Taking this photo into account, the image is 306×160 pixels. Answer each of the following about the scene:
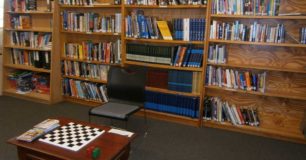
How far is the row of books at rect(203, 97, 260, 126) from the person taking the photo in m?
3.31

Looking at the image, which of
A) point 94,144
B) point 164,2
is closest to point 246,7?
point 164,2

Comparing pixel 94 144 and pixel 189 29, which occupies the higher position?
pixel 189 29

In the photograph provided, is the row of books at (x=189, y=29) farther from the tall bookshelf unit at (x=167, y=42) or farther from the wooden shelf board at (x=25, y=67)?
the wooden shelf board at (x=25, y=67)

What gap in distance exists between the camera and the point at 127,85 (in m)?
3.14

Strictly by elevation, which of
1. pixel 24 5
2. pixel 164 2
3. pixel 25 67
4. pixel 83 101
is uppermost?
pixel 24 5

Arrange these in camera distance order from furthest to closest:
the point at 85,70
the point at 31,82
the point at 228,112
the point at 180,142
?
the point at 31,82
the point at 85,70
the point at 228,112
the point at 180,142

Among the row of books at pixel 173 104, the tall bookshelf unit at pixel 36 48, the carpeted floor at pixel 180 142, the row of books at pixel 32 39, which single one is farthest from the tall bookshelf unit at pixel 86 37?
the row of books at pixel 173 104

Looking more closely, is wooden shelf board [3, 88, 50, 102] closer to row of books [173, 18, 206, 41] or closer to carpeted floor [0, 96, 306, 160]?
carpeted floor [0, 96, 306, 160]

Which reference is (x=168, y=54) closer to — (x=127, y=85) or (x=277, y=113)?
(x=127, y=85)

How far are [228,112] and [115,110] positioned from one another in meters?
1.53

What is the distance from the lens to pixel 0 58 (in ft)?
14.7

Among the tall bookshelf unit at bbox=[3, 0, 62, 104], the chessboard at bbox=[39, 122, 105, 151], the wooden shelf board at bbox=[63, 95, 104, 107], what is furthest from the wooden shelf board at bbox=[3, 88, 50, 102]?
the chessboard at bbox=[39, 122, 105, 151]

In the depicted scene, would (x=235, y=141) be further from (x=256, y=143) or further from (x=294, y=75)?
(x=294, y=75)

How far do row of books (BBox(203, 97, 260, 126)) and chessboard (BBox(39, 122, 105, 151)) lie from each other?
1.75 metres
